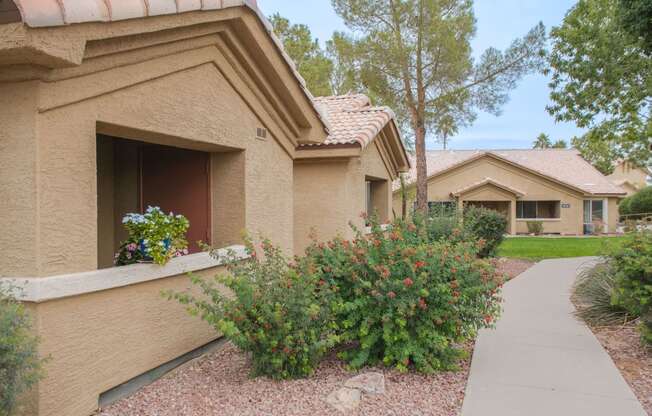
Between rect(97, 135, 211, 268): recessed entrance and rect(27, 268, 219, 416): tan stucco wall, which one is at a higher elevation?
rect(97, 135, 211, 268): recessed entrance

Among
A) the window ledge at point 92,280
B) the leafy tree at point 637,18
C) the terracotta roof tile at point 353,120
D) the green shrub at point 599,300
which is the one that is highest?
the leafy tree at point 637,18

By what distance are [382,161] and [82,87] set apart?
10.2 m

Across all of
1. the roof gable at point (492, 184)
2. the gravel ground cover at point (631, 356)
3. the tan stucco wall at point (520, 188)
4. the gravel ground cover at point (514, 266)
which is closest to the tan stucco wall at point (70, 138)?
the gravel ground cover at point (631, 356)

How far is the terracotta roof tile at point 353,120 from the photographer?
10688mm

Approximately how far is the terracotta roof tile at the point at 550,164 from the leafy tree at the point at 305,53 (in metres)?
12.7

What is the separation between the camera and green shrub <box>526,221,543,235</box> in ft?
114

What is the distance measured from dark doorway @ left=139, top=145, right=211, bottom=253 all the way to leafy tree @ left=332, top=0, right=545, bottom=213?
12.8 meters

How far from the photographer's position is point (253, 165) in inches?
307

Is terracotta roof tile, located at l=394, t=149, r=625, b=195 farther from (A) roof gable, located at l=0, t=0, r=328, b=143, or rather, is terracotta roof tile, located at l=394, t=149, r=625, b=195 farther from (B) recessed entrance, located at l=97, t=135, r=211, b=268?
(A) roof gable, located at l=0, t=0, r=328, b=143

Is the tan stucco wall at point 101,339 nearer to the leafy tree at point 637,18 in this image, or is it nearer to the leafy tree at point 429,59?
the leafy tree at point 637,18

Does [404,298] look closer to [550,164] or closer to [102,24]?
[102,24]

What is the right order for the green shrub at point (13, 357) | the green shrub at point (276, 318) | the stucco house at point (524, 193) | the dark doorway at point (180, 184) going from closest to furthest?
the green shrub at point (13, 357)
the green shrub at point (276, 318)
the dark doorway at point (180, 184)
the stucco house at point (524, 193)

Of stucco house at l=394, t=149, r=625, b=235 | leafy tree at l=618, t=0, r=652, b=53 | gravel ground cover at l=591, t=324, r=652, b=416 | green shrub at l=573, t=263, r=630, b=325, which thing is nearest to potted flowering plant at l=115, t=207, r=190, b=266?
gravel ground cover at l=591, t=324, r=652, b=416

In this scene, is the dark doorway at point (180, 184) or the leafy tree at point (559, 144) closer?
the dark doorway at point (180, 184)
